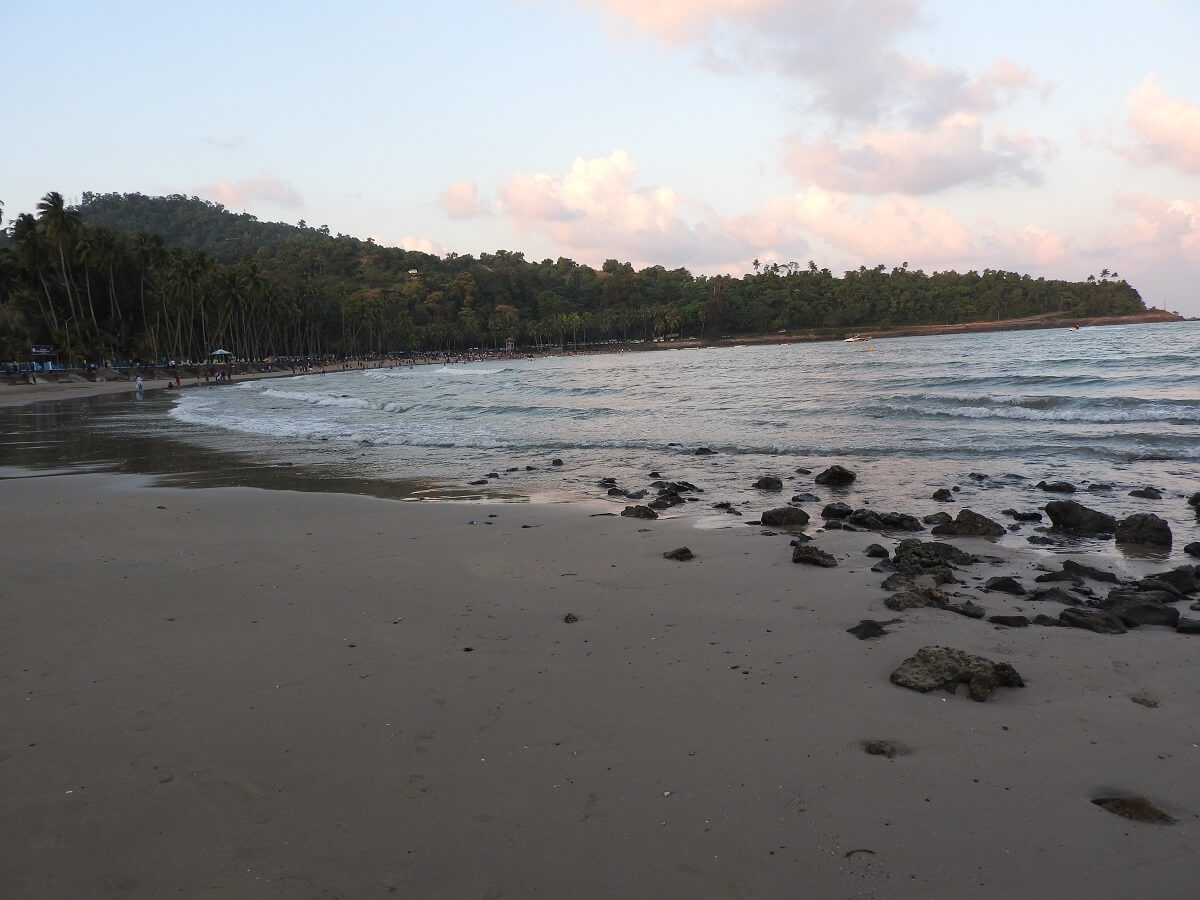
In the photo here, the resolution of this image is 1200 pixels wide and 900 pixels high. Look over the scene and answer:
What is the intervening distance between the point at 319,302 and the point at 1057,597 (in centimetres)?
13524

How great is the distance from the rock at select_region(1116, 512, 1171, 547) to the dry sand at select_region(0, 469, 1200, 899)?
10.2ft

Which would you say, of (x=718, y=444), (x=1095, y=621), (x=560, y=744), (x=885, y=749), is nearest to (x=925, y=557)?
(x=1095, y=621)

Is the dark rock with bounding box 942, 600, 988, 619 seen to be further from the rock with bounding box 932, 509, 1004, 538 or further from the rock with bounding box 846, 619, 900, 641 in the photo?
the rock with bounding box 932, 509, 1004, 538

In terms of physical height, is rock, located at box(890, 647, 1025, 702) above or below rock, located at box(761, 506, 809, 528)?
above

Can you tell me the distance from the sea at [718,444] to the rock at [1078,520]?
50cm

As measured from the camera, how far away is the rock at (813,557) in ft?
23.4

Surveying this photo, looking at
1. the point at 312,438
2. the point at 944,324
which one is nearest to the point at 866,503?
the point at 312,438

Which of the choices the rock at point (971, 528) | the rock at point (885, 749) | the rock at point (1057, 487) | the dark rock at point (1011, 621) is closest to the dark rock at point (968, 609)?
the dark rock at point (1011, 621)

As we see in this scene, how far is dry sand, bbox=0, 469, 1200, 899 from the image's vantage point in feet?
9.27

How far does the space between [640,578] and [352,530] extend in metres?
4.01

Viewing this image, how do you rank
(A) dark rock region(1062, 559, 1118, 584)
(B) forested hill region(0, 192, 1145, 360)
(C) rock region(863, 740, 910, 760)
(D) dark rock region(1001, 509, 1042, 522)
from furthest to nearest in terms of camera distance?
(B) forested hill region(0, 192, 1145, 360), (D) dark rock region(1001, 509, 1042, 522), (A) dark rock region(1062, 559, 1118, 584), (C) rock region(863, 740, 910, 760)

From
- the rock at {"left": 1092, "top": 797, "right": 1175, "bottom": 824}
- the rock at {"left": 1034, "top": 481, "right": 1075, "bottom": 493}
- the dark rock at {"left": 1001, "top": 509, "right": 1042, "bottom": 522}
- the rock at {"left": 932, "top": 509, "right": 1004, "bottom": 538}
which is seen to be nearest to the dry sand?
the rock at {"left": 1092, "top": 797, "right": 1175, "bottom": 824}

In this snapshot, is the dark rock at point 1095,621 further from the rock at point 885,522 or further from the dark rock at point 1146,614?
the rock at point 885,522

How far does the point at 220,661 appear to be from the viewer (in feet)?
15.9
